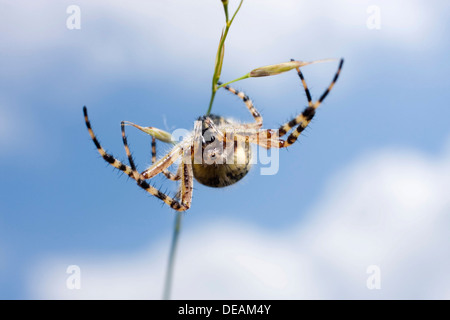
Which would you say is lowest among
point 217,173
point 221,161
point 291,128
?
point 217,173

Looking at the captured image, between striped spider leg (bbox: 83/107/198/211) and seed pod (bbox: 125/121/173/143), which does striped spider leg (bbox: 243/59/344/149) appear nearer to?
striped spider leg (bbox: 83/107/198/211)

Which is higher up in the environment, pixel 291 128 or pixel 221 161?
pixel 291 128

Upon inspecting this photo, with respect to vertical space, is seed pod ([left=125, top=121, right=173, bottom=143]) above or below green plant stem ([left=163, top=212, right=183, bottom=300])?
above

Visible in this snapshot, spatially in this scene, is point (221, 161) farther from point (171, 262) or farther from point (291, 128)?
point (171, 262)

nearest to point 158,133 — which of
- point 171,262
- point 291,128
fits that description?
point 171,262

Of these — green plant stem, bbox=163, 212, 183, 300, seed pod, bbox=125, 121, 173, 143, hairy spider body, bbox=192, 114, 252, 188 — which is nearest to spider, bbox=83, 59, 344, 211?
hairy spider body, bbox=192, 114, 252, 188

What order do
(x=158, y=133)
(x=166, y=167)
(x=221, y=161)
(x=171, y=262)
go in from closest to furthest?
1. (x=171, y=262)
2. (x=158, y=133)
3. (x=221, y=161)
4. (x=166, y=167)

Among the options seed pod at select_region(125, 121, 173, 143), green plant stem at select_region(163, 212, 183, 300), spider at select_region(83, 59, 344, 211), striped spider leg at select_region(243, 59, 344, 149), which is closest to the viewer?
green plant stem at select_region(163, 212, 183, 300)
